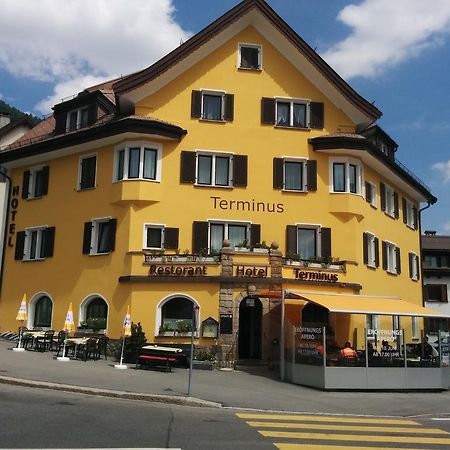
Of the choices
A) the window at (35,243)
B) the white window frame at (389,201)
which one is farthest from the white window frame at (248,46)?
the window at (35,243)

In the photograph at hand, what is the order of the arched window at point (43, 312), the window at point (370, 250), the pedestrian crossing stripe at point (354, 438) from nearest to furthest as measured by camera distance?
the pedestrian crossing stripe at point (354, 438)
the arched window at point (43, 312)
the window at point (370, 250)

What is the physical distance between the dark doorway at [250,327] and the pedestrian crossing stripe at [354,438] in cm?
1290

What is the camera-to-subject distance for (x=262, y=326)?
78.6ft

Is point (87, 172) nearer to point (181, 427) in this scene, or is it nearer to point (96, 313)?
point (96, 313)

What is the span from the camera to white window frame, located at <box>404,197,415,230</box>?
36094 mm

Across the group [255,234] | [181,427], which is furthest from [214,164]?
[181,427]

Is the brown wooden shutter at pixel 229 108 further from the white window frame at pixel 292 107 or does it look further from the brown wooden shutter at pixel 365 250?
the brown wooden shutter at pixel 365 250

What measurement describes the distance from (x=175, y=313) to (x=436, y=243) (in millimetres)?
31686

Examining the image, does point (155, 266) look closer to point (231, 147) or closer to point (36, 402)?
point (231, 147)

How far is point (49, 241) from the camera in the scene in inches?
1137

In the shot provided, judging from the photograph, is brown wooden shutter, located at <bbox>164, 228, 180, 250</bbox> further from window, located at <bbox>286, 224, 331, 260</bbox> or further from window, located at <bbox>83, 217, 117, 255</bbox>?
window, located at <bbox>286, 224, 331, 260</bbox>

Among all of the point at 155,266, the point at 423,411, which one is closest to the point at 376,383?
the point at 423,411

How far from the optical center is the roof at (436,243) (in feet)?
160

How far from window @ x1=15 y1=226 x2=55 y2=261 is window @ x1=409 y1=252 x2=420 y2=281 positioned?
2035cm
